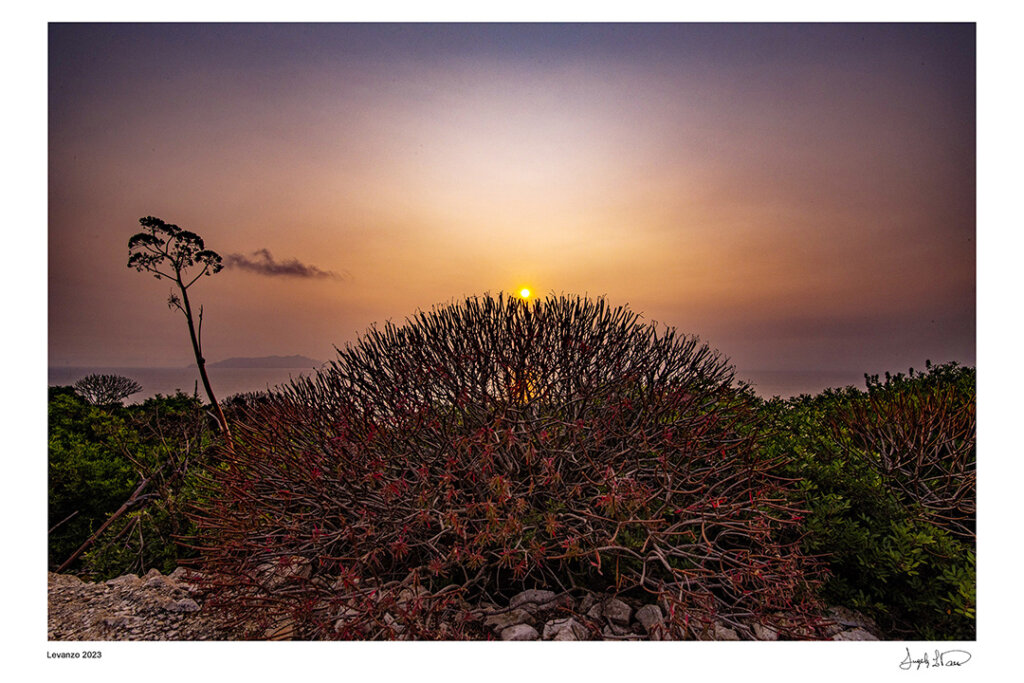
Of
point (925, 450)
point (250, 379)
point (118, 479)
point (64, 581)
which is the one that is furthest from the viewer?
point (118, 479)

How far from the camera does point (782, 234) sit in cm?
412

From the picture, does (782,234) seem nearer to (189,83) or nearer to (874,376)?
(874,376)

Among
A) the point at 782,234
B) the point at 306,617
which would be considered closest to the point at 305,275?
the point at 306,617

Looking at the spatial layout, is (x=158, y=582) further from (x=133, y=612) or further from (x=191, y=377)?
(x=191, y=377)

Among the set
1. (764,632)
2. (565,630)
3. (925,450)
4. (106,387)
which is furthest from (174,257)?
(925,450)

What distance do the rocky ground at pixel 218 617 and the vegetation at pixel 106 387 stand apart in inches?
57.8

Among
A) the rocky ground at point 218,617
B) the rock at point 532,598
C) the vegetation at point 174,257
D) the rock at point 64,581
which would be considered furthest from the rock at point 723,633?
the rock at point 64,581

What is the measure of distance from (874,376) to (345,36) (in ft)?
15.3

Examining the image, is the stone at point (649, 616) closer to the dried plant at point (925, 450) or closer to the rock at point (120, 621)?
the dried plant at point (925, 450)

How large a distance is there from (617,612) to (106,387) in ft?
14.5

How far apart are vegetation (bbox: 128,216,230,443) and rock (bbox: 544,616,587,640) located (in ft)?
8.06
